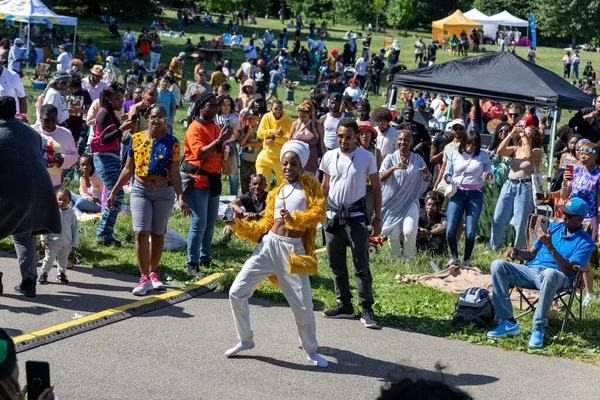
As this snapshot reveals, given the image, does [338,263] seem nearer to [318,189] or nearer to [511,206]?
[318,189]

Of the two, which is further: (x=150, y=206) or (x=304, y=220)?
(x=150, y=206)

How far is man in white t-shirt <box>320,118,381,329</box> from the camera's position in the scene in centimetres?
797

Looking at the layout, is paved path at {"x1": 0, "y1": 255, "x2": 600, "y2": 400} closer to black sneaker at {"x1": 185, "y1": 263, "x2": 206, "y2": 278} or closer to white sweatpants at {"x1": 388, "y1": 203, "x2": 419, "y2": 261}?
black sneaker at {"x1": 185, "y1": 263, "x2": 206, "y2": 278}

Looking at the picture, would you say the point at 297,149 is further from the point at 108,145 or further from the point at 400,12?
the point at 400,12

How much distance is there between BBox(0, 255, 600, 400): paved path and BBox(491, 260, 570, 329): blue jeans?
1.47ft

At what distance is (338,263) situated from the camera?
322 inches

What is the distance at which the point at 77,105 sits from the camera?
43.1 feet

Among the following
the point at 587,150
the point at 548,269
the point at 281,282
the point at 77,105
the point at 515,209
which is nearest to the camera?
the point at 281,282

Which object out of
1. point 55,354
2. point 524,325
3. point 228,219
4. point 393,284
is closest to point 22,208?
point 55,354

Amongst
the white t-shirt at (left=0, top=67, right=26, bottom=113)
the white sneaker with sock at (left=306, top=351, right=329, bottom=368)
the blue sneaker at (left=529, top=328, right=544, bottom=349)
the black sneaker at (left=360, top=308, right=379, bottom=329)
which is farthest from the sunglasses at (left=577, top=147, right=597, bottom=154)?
the white t-shirt at (left=0, top=67, right=26, bottom=113)

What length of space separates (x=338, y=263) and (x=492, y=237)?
4026mm

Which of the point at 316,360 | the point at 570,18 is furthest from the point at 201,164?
the point at 570,18

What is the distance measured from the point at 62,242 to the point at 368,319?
3.02 m

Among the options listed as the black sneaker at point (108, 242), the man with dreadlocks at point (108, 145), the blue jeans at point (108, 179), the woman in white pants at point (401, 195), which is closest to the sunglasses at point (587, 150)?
the woman in white pants at point (401, 195)
